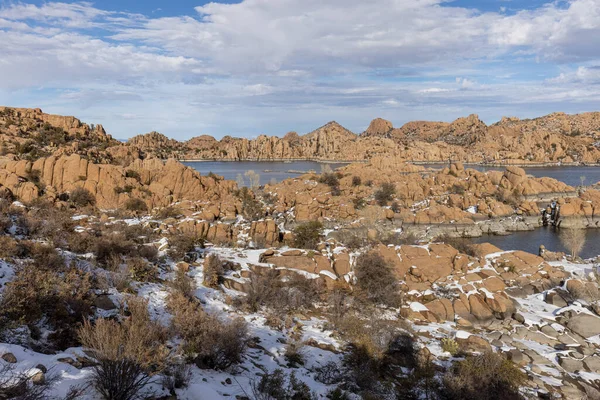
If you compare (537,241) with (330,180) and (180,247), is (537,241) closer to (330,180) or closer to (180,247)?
(330,180)

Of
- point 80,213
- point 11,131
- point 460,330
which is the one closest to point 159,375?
point 460,330

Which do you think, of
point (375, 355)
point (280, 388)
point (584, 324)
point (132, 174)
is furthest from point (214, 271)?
point (132, 174)

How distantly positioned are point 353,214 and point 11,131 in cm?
4700

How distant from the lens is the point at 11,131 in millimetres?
48469

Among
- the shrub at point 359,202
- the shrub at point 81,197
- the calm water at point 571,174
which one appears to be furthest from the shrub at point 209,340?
the calm water at point 571,174

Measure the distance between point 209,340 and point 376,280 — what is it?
30.1 ft

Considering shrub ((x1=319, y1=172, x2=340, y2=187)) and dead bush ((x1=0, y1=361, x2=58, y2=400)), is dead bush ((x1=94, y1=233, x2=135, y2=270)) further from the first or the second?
shrub ((x1=319, y1=172, x2=340, y2=187))

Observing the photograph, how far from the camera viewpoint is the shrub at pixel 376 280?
14.7 metres

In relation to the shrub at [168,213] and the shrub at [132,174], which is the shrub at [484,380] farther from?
the shrub at [132,174]

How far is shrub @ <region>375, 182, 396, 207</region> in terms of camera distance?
151 feet

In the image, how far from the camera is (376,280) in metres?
15.3

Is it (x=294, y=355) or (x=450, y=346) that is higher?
(x=294, y=355)

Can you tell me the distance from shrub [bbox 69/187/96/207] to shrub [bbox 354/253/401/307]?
23.9 meters

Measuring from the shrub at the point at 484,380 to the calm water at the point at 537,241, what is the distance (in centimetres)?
2959
